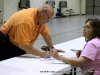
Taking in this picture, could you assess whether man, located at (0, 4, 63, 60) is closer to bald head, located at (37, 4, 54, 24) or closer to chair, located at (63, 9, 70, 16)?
A: bald head, located at (37, 4, 54, 24)

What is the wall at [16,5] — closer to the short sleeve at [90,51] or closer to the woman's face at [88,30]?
the woman's face at [88,30]

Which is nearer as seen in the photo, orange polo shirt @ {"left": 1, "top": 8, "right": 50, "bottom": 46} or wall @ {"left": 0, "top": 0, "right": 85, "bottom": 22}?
orange polo shirt @ {"left": 1, "top": 8, "right": 50, "bottom": 46}

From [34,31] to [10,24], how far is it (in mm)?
344

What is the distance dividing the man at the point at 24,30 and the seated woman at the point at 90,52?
1.42ft

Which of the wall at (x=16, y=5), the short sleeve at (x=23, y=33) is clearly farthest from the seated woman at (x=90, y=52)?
the wall at (x=16, y=5)

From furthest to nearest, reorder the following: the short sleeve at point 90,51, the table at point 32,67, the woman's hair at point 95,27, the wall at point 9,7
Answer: the wall at point 9,7
the woman's hair at point 95,27
the short sleeve at point 90,51
the table at point 32,67

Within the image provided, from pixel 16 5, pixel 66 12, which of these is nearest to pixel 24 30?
pixel 16 5

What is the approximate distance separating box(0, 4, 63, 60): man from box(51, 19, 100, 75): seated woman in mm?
433

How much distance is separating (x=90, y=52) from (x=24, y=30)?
0.83 meters

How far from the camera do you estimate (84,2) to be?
25344mm

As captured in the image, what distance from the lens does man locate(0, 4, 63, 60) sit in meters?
2.69

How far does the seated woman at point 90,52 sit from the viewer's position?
2297 millimetres

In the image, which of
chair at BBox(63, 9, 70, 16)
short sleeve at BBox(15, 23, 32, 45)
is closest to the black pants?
short sleeve at BBox(15, 23, 32, 45)

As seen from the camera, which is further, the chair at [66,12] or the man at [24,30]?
the chair at [66,12]
